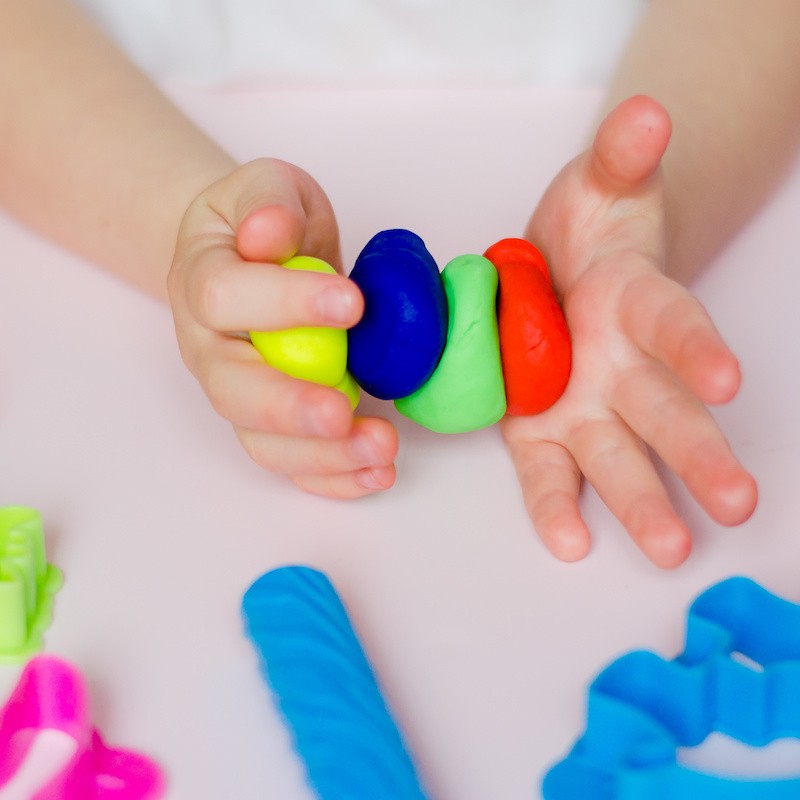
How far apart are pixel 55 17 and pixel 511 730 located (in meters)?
0.79

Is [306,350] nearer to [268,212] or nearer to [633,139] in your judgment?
[268,212]

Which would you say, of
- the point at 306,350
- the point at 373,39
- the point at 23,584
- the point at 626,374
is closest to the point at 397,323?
the point at 306,350

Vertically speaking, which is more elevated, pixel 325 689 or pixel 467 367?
pixel 467 367

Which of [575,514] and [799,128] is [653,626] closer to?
[575,514]

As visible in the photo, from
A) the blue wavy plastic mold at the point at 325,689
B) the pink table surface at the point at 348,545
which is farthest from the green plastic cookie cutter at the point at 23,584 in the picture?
the blue wavy plastic mold at the point at 325,689

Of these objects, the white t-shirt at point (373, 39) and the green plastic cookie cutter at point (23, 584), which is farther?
the white t-shirt at point (373, 39)

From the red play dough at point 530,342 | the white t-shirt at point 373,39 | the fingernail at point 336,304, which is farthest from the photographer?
the white t-shirt at point 373,39

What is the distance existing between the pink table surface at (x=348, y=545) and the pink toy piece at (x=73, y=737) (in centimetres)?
1

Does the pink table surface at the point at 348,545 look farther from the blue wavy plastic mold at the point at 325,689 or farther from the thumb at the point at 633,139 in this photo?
the thumb at the point at 633,139

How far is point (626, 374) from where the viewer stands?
2.51ft

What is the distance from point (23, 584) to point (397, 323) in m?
A: 0.27

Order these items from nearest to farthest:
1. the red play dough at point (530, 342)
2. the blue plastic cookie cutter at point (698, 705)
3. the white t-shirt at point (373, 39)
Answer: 1. the blue plastic cookie cutter at point (698, 705)
2. the red play dough at point (530, 342)
3. the white t-shirt at point (373, 39)

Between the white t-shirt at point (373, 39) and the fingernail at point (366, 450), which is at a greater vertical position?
the white t-shirt at point (373, 39)

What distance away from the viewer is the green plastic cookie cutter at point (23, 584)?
633mm
